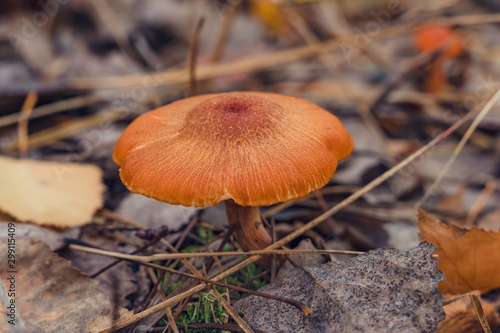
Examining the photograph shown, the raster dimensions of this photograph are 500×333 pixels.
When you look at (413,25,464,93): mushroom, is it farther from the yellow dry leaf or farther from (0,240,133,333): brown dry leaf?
(0,240,133,333): brown dry leaf

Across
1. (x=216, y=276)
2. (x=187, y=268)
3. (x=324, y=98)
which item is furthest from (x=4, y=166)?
(x=324, y=98)

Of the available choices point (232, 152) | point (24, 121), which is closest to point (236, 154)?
point (232, 152)

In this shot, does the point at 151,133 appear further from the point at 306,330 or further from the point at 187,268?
the point at 306,330

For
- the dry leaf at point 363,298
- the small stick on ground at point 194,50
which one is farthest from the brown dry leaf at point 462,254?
the small stick on ground at point 194,50

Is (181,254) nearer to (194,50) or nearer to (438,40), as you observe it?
(194,50)

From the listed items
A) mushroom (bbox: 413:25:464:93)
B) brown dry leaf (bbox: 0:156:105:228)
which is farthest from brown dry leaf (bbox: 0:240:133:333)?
mushroom (bbox: 413:25:464:93)

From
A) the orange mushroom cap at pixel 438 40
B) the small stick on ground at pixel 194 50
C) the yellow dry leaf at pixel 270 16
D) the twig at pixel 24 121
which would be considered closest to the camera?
the small stick on ground at pixel 194 50

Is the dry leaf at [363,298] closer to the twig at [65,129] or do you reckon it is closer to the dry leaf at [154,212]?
the dry leaf at [154,212]
